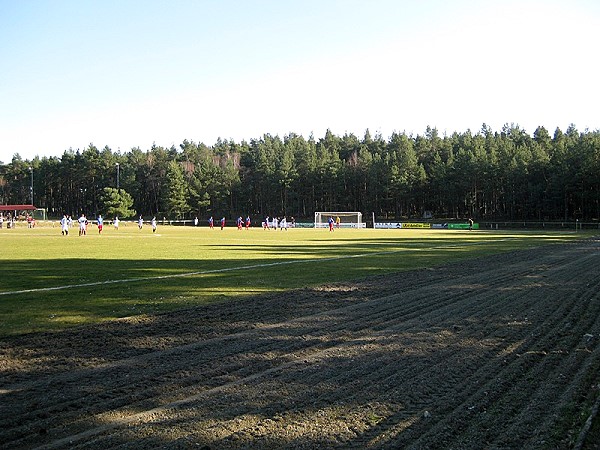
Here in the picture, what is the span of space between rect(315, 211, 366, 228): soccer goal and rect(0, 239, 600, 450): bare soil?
83312 millimetres

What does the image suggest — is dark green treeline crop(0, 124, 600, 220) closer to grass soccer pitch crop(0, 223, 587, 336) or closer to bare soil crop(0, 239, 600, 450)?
grass soccer pitch crop(0, 223, 587, 336)

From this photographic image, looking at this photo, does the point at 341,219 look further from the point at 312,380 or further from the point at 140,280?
the point at 312,380

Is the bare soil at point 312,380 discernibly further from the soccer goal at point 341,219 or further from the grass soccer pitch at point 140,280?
the soccer goal at point 341,219

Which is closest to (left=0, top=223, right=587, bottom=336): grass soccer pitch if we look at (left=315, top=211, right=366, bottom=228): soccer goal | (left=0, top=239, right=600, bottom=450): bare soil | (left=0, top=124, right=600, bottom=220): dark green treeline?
(left=0, top=239, right=600, bottom=450): bare soil

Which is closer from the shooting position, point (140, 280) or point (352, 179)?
point (140, 280)

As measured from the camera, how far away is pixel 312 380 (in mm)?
6465

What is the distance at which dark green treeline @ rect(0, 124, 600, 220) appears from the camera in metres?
95.8

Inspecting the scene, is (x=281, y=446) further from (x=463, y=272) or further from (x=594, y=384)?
(x=463, y=272)

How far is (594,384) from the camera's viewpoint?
633 centimetres

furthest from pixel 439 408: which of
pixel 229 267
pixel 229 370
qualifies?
pixel 229 267

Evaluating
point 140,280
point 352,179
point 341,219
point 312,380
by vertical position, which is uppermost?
point 352,179

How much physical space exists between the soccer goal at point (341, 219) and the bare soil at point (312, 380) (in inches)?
3280

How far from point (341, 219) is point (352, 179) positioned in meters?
22.3

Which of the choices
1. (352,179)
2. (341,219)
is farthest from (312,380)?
(352,179)
